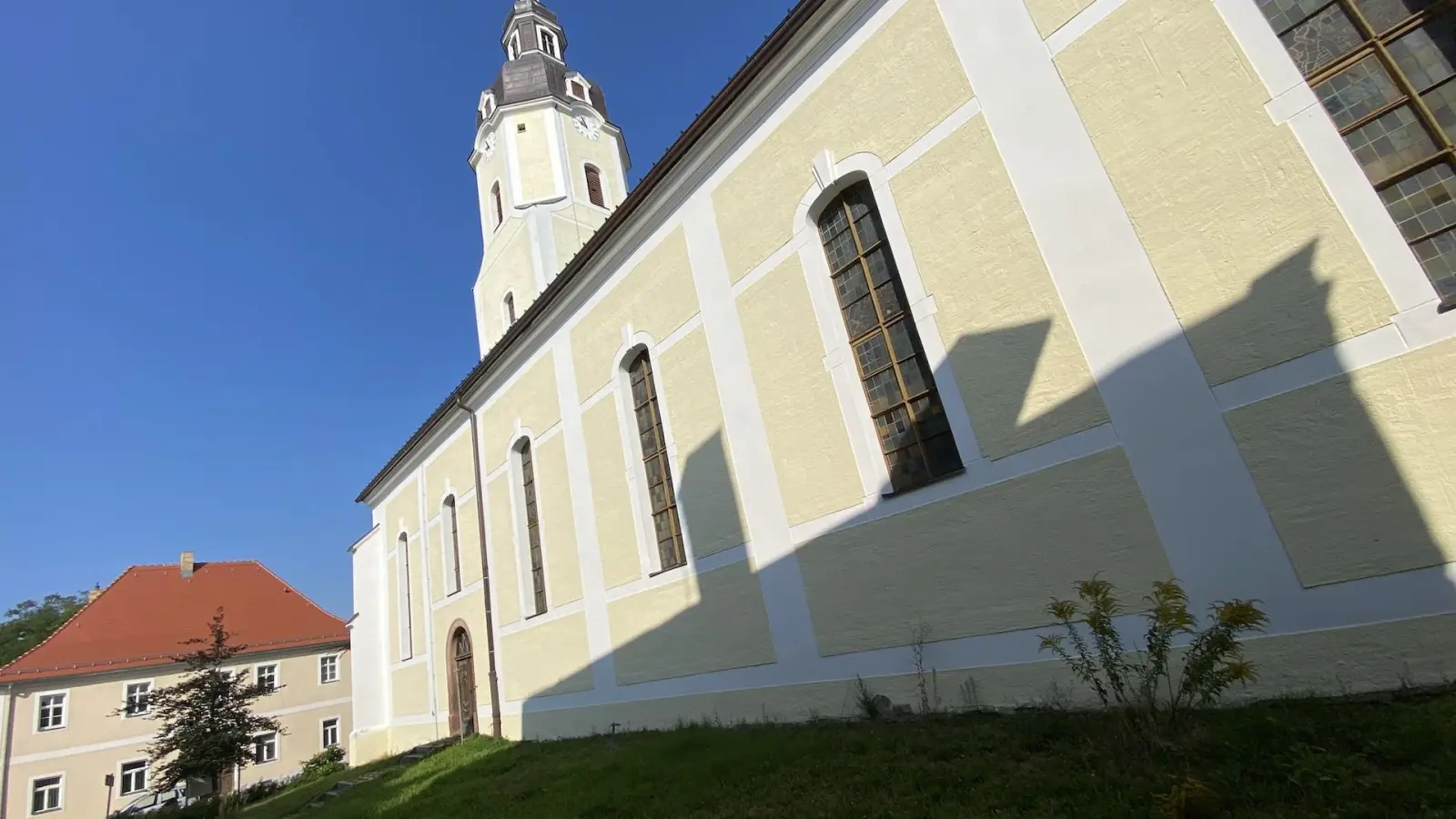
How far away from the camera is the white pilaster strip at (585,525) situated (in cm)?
1159

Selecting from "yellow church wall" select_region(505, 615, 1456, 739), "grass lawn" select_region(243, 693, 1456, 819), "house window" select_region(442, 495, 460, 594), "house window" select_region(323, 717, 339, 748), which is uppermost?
"house window" select_region(442, 495, 460, 594)

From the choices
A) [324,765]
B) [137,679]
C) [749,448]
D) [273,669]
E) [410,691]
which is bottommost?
[324,765]

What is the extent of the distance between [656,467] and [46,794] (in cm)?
2802

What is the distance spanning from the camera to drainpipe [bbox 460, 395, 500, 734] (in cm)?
1500

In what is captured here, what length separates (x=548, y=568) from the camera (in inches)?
522

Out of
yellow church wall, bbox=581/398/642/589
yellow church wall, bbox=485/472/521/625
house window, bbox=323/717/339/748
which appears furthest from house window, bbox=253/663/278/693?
yellow church wall, bbox=581/398/642/589

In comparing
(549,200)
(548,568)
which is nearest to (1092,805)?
A: (548,568)

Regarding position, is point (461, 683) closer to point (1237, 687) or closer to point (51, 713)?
point (1237, 687)

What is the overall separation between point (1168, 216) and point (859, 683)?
17.3 feet

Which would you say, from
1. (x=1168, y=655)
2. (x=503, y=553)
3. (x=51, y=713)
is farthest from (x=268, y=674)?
(x=1168, y=655)

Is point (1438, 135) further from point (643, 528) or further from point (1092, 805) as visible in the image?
point (643, 528)

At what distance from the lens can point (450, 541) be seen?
60.5ft

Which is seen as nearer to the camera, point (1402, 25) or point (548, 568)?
point (1402, 25)

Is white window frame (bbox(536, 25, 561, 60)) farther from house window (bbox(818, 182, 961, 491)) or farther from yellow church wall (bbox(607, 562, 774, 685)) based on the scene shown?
yellow church wall (bbox(607, 562, 774, 685))
